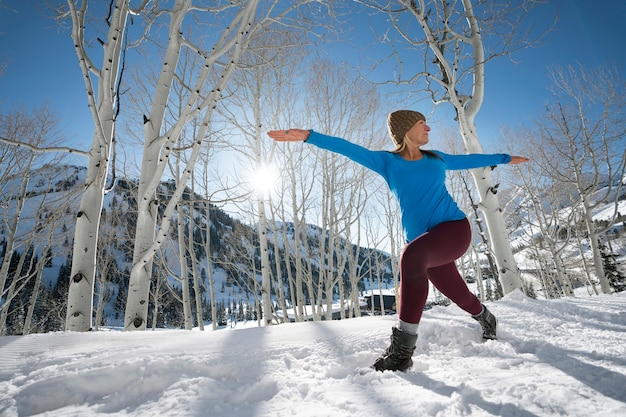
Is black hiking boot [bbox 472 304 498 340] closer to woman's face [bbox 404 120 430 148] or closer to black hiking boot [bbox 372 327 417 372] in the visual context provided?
black hiking boot [bbox 372 327 417 372]

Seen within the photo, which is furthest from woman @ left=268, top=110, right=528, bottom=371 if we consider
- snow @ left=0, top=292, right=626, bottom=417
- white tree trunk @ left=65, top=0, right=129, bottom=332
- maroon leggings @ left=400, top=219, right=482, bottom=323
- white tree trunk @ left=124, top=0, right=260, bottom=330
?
white tree trunk @ left=65, top=0, right=129, bottom=332

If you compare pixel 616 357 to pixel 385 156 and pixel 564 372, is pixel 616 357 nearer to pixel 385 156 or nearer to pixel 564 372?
pixel 564 372

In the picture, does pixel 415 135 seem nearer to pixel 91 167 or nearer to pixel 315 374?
pixel 315 374

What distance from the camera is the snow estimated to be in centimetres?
92

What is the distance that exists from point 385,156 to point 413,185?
24 centimetres

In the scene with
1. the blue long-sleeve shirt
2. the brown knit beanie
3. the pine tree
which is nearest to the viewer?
the blue long-sleeve shirt

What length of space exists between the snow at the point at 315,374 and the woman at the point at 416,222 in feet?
0.53

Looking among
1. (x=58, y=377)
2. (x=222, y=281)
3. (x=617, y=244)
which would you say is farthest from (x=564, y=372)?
(x=222, y=281)

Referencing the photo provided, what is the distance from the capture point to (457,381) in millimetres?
1127

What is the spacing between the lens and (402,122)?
5.65 feet

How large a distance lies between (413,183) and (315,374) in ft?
3.61

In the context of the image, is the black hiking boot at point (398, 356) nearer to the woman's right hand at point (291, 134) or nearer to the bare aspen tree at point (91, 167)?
the woman's right hand at point (291, 134)

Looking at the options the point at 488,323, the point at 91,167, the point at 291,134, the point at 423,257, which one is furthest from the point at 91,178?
the point at 488,323

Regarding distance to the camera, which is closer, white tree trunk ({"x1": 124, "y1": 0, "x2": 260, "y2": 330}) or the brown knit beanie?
the brown knit beanie
